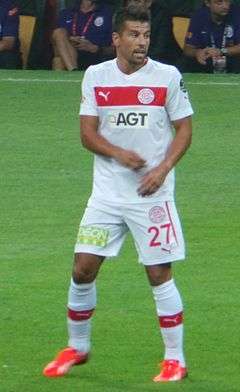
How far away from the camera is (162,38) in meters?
18.9

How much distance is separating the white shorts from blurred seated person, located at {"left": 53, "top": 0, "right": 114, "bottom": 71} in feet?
35.7

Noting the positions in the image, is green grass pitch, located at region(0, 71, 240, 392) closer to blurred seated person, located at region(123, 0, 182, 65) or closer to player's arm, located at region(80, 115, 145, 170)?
player's arm, located at region(80, 115, 145, 170)

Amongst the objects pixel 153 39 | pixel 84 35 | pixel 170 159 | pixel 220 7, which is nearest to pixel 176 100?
pixel 170 159

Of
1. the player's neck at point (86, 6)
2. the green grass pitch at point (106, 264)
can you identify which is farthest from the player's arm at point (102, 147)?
the player's neck at point (86, 6)

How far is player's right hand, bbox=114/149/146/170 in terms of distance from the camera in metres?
7.46

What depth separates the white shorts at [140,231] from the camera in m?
7.56

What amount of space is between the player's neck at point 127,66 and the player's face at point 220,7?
10.4 meters

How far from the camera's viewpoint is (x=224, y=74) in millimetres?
18297

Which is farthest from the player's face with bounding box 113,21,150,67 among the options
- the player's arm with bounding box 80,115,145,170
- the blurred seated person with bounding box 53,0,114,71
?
the blurred seated person with bounding box 53,0,114,71

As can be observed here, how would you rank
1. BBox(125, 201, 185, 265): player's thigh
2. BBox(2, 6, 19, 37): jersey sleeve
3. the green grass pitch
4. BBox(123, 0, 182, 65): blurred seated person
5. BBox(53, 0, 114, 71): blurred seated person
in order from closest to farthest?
BBox(125, 201, 185, 265): player's thigh → the green grass pitch → BBox(53, 0, 114, 71): blurred seated person → BBox(123, 0, 182, 65): blurred seated person → BBox(2, 6, 19, 37): jersey sleeve

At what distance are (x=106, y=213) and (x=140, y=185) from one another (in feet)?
0.76

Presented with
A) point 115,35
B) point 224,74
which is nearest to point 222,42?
point 224,74

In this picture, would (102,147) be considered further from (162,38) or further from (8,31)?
(8,31)

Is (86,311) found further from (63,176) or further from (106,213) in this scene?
(63,176)
